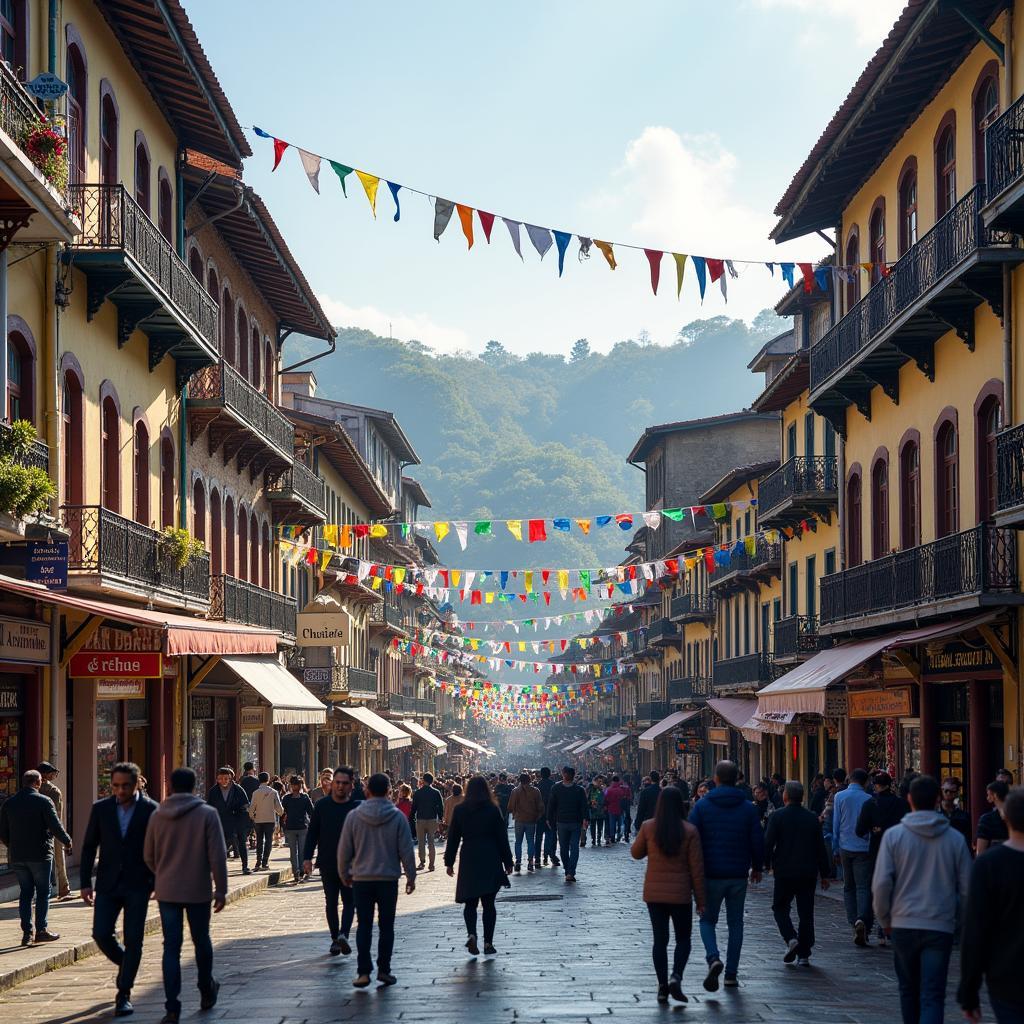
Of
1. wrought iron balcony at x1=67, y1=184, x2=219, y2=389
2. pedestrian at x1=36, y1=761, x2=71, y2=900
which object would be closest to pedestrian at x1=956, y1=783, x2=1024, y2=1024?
pedestrian at x1=36, y1=761, x2=71, y2=900

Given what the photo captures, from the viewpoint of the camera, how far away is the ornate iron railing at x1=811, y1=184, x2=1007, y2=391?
20.4 meters

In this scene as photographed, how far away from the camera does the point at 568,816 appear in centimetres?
2605

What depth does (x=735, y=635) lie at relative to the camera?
52062 mm

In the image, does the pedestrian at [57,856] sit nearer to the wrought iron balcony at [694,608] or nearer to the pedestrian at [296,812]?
the pedestrian at [296,812]

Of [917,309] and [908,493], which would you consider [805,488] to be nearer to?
[908,493]

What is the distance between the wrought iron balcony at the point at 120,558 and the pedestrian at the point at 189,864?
8.94 meters

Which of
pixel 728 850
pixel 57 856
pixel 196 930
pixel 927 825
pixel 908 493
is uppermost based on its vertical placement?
pixel 908 493

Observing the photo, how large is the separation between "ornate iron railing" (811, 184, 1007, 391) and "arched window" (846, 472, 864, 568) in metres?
2.63

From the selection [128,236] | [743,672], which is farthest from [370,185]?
[743,672]

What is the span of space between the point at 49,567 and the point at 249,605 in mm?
13629

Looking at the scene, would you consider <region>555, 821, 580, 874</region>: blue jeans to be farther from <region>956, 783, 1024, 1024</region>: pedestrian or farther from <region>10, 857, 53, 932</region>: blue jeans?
<region>956, 783, 1024, 1024</region>: pedestrian

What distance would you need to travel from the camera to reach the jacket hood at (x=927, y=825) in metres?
9.84

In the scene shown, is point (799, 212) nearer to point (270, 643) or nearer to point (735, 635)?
point (270, 643)

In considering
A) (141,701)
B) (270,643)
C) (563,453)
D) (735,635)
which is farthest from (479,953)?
(563,453)
